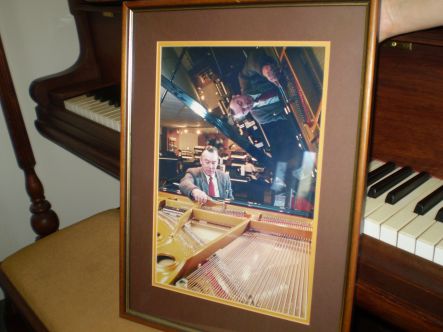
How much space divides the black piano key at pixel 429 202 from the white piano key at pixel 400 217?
0.01 metres

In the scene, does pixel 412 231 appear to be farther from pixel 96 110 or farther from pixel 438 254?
pixel 96 110

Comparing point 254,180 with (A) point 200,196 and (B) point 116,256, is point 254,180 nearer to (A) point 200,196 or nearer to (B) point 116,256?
(A) point 200,196

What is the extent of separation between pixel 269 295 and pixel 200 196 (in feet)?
0.57

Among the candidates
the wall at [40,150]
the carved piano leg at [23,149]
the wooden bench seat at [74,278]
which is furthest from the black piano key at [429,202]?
the wall at [40,150]

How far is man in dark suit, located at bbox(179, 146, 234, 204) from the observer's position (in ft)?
1.91

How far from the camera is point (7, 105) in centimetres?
128

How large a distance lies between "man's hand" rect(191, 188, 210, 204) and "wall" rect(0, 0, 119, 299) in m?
1.35

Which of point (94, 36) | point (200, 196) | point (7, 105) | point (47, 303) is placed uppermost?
point (94, 36)

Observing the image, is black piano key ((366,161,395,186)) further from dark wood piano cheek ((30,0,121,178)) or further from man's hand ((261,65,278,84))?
dark wood piano cheek ((30,0,121,178))

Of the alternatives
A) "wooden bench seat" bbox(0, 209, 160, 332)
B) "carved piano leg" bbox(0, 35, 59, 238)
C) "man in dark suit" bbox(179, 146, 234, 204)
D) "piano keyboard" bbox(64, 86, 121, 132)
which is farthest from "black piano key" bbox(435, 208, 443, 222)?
"carved piano leg" bbox(0, 35, 59, 238)

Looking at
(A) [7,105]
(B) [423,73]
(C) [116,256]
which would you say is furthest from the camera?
(A) [7,105]

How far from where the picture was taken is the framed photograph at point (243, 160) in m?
0.49

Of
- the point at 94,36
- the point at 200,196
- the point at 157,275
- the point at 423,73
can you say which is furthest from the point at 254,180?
the point at 94,36

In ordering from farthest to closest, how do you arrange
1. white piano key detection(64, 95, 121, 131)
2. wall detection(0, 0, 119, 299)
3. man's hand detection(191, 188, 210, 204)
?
wall detection(0, 0, 119, 299)
white piano key detection(64, 95, 121, 131)
man's hand detection(191, 188, 210, 204)
